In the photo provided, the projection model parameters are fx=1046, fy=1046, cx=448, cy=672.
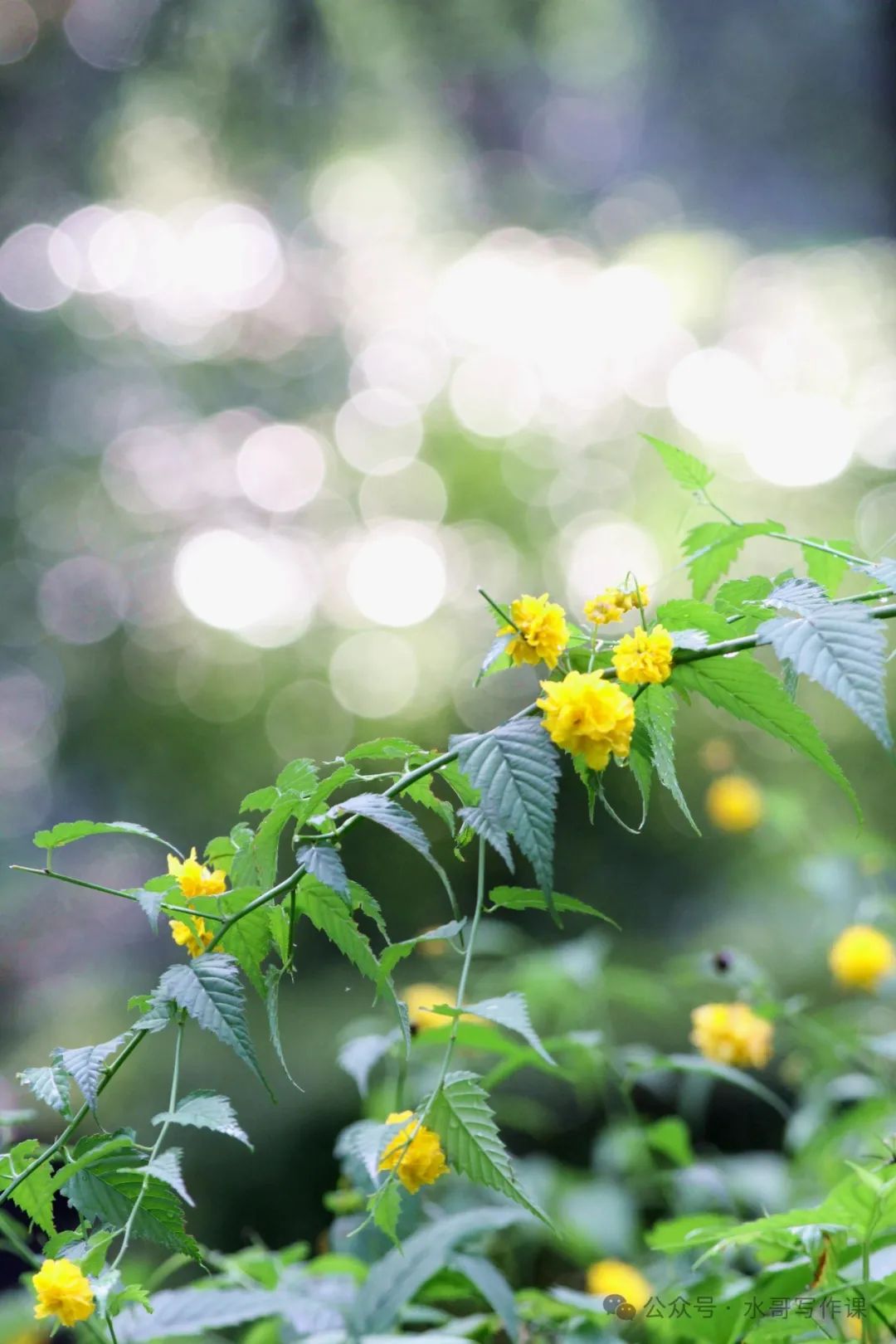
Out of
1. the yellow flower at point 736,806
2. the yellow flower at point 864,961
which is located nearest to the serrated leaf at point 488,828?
the yellow flower at point 864,961

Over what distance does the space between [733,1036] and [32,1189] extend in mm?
670

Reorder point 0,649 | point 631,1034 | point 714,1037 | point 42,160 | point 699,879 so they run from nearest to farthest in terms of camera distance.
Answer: point 714,1037 → point 631,1034 → point 699,879 → point 0,649 → point 42,160

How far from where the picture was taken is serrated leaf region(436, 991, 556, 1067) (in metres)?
0.37

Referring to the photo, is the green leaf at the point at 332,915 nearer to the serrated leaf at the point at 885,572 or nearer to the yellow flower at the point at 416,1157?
the yellow flower at the point at 416,1157

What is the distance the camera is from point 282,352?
8.51 ft

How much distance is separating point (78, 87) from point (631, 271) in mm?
1617

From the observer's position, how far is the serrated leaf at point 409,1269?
0.53 meters

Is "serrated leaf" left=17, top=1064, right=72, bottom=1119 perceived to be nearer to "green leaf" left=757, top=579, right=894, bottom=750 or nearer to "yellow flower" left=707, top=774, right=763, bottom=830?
"green leaf" left=757, top=579, right=894, bottom=750

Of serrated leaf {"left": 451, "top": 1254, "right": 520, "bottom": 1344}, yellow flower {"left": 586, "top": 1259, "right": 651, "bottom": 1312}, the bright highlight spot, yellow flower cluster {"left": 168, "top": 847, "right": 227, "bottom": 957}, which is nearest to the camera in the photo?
yellow flower cluster {"left": 168, "top": 847, "right": 227, "bottom": 957}

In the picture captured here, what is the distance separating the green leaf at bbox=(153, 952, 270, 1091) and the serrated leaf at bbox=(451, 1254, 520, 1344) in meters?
0.29

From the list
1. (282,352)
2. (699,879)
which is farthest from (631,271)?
(699,879)

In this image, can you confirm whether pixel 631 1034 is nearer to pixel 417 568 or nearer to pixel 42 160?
pixel 417 568

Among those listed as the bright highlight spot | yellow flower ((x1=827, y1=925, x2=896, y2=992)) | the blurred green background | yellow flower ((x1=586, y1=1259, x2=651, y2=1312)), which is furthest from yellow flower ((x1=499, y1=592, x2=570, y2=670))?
the bright highlight spot

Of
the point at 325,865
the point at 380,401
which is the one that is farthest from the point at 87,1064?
the point at 380,401
